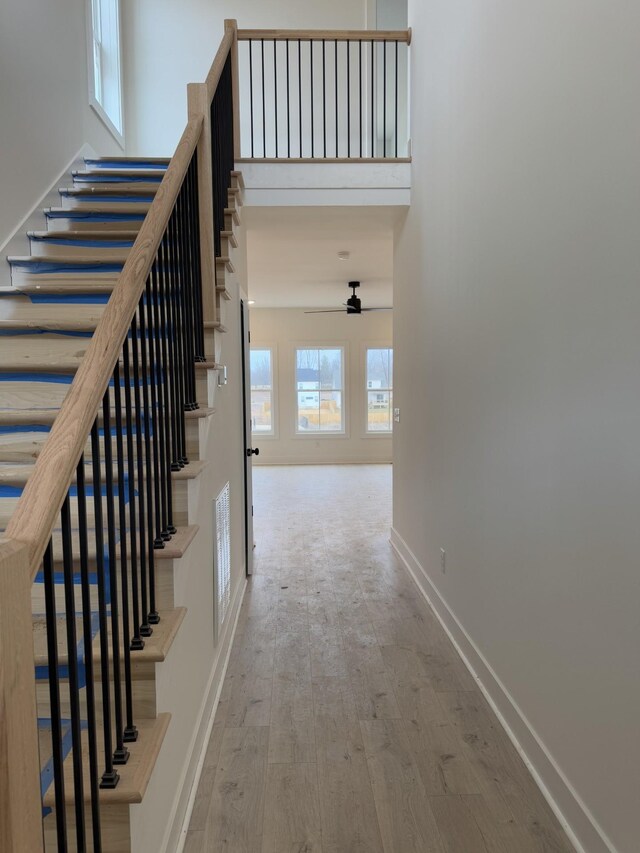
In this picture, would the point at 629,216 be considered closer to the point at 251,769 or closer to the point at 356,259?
the point at 251,769

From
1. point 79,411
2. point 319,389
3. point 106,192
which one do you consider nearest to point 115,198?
point 106,192

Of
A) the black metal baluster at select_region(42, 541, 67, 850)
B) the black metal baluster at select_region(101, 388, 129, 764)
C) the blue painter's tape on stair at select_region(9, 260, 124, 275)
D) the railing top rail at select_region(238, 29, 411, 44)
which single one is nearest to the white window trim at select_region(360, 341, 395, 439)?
the railing top rail at select_region(238, 29, 411, 44)

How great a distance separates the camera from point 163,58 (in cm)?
612

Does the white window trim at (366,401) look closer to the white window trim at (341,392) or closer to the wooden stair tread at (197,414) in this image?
the white window trim at (341,392)

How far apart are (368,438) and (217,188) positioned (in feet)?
24.5

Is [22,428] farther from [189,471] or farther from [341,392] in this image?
[341,392]

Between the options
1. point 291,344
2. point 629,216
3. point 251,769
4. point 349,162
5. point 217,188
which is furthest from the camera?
point 291,344

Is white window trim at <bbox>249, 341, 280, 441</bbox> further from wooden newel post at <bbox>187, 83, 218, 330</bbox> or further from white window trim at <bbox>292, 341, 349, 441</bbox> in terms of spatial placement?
wooden newel post at <bbox>187, 83, 218, 330</bbox>

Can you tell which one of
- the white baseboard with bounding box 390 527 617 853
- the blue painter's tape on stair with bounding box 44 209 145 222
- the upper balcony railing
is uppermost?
the upper balcony railing

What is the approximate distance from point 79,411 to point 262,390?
29.8ft

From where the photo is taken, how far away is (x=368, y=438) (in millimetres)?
10211

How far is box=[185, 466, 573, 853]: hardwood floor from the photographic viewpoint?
180 centimetres

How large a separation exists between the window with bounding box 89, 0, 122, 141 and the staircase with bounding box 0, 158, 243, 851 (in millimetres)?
1624

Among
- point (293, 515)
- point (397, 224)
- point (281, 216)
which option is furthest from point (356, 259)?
point (293, 515)
